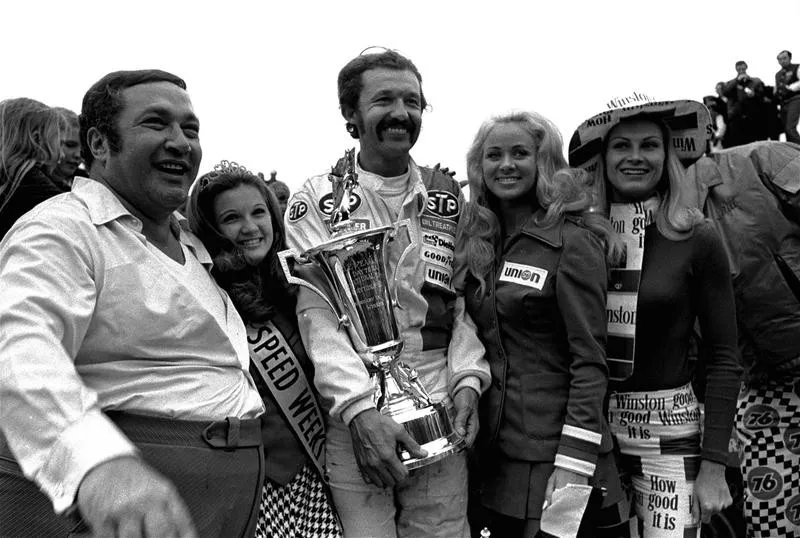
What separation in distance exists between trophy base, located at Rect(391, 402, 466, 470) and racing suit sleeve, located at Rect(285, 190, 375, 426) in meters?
0.14

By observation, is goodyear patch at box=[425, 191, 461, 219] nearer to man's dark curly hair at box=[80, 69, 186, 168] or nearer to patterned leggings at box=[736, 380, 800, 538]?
man's dark curly hair at box=[80, 69, 186, 168]

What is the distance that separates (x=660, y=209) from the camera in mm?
2668

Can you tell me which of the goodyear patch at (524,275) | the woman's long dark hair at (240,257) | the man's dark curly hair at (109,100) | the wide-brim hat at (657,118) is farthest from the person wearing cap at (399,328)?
the man's dark curly hair at (109,100)

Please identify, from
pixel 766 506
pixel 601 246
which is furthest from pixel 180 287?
pixel 766 506

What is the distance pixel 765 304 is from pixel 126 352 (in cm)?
259

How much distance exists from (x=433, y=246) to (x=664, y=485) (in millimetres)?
1193

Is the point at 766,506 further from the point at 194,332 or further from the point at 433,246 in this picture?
the point at 194,332

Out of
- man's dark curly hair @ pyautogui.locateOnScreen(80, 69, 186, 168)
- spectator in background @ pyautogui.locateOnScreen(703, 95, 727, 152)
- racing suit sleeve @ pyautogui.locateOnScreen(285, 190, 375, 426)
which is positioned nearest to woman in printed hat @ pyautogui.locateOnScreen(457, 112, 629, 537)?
racing suit sleeve @ pyautogui.locateOnScreen(285, 190, 375, 426)

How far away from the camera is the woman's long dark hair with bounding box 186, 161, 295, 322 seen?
7.93 ft

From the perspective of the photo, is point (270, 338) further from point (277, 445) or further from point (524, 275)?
point (524, 275)

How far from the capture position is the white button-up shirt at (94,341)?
1344 mm

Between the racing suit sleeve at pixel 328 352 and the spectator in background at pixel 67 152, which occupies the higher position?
the spectator in background at pixel 67 152

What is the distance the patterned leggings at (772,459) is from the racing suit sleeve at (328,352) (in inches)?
78.3

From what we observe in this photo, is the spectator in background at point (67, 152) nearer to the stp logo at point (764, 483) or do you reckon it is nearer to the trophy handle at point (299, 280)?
the trophy handle at point (299, 280)
